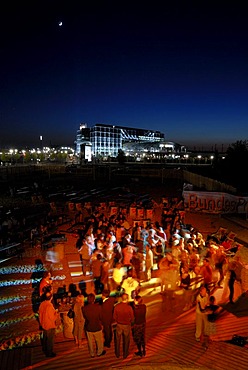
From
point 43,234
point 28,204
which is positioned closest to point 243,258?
point 43,234

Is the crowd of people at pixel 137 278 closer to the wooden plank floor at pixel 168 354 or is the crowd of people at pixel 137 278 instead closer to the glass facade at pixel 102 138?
the wooden plank floor at pixel 168 354

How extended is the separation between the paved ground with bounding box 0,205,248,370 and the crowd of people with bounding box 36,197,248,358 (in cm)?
21

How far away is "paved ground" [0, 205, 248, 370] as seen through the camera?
5832 millimetres

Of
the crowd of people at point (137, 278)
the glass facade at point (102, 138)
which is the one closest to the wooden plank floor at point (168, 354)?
the crowd of people at point (137, 278)

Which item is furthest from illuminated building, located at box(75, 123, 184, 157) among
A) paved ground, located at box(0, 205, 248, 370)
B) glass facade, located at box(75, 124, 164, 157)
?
paved ground, located at box(0, 205, 248, 370)

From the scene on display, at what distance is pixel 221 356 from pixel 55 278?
541 cm

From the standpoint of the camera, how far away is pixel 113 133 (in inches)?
5374

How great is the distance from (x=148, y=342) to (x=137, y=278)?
7.53ft

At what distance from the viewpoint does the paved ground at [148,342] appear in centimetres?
583

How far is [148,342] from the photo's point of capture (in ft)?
21.3

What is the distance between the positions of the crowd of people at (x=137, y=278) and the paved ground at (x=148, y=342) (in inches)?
8.3

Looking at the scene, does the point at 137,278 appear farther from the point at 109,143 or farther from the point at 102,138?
the point at 109,143

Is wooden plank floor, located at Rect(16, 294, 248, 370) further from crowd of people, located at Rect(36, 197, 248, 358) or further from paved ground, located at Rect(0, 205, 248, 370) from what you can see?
crowd of people, located at Rect(36, 197, 248, 358)

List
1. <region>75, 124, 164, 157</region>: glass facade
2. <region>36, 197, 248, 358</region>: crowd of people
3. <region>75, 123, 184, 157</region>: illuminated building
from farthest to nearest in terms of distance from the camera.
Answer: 1. <region>75, 123, 184, 157</region>: illuminated building
2. <region>75, 124, 164, 157</region>: glass facade
3. <region>36, 197, 248, 358</region>: crowd of people
